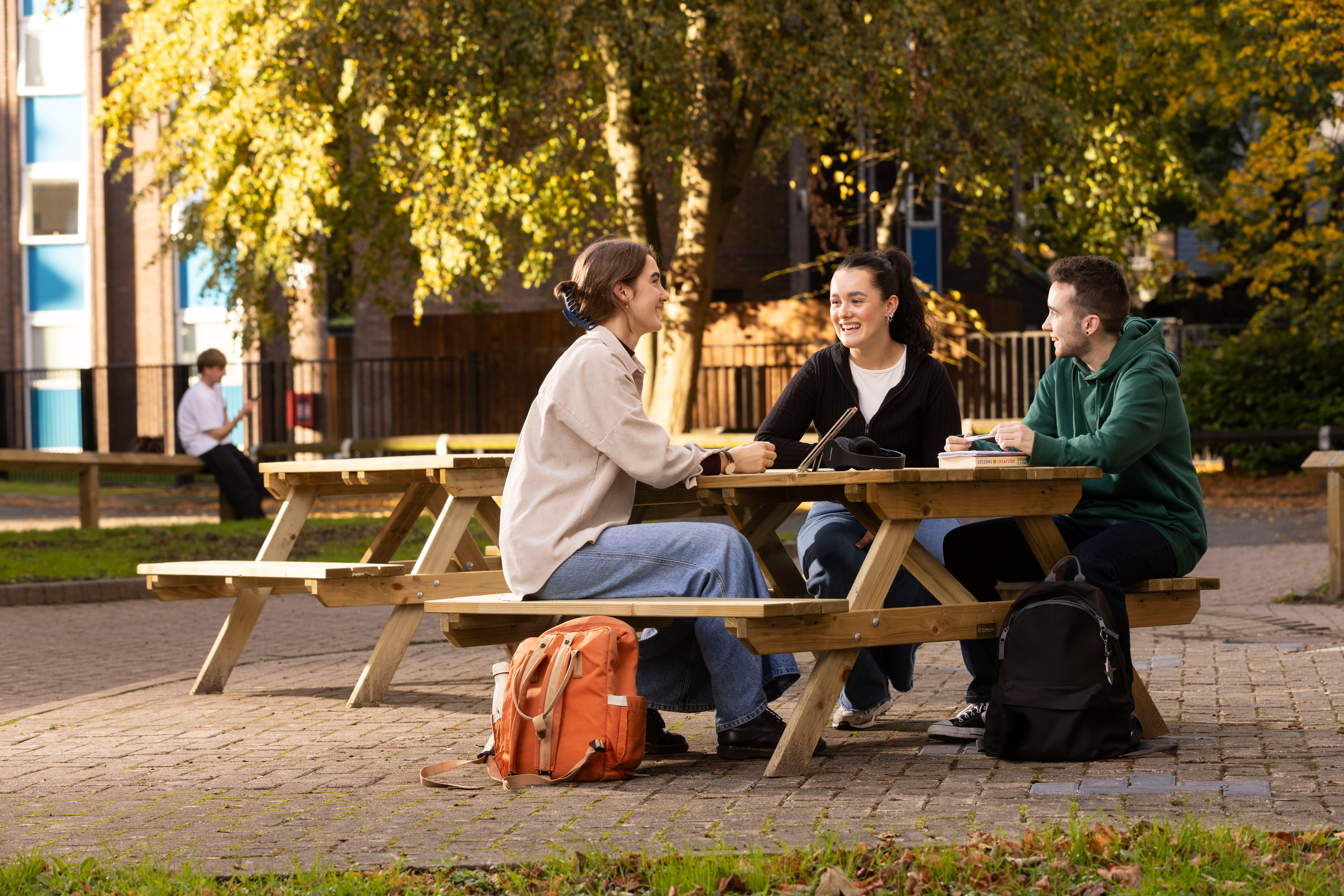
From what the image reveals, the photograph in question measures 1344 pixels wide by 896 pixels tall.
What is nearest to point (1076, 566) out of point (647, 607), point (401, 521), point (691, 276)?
point (647, 607)

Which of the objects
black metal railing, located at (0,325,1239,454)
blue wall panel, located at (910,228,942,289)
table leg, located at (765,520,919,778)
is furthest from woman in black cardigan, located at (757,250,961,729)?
blue wall panel, located at (910,228,942,289)

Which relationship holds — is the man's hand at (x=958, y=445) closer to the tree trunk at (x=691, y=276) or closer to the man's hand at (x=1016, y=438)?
the man's hand at (x=1016, y=438)

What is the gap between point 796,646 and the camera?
4543 millimetres

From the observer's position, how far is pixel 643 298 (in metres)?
5.07

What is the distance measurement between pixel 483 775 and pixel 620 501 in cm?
98

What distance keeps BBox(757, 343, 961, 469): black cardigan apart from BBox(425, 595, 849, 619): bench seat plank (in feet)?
3.70

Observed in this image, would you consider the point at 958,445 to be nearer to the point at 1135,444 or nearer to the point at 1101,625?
the point at 1135,444

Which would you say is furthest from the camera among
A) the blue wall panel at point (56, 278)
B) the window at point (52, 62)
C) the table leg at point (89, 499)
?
the blue wall panel at point (56, 278)

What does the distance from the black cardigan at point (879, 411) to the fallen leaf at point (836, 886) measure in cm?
251

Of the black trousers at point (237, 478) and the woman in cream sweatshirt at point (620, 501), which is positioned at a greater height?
the woman in cream sweatshirt at point (620, 501)

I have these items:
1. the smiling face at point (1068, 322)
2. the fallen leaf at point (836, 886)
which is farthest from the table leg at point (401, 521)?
the fallen leaf at point (836, 886)

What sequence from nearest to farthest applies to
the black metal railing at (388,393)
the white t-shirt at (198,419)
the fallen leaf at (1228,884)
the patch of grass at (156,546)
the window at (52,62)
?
the fallen leaf at (1228,884) → the patch of grass at (156,546) → the white t-shirt at (198,419) → the black metal railing at (388,393) → the window at (52,62)

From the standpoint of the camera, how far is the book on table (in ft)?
15.9

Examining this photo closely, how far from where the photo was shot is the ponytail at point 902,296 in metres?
5.67
